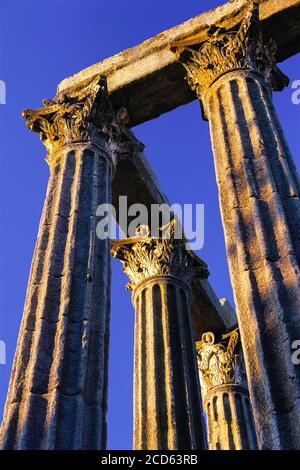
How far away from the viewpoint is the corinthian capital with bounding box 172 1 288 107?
11.2m

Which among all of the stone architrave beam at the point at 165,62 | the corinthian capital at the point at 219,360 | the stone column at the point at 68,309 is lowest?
the stone column at the point at 68,309

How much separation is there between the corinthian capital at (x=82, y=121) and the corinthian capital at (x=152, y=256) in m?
3.63

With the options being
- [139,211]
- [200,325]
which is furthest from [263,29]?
[200,325]

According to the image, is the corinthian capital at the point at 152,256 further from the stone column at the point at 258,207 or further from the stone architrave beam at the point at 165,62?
the stone column at the point at 258,207

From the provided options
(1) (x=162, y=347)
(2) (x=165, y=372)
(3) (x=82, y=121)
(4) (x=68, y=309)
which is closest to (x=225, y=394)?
(1) (x=162, y=347)

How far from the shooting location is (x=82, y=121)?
40.2 feet

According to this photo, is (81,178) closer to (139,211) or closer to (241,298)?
(241,298)

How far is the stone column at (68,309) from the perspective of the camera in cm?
714

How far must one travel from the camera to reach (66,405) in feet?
24.1

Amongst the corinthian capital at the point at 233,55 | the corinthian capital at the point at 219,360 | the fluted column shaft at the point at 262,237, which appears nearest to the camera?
the fluted column shaft at the point at 262,237

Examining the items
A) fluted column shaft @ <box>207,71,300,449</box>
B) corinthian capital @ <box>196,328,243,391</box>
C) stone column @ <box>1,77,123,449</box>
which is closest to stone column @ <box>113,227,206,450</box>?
corinthian capital @ <box>196,328,243,391</box>

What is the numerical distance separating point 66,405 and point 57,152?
5784mm

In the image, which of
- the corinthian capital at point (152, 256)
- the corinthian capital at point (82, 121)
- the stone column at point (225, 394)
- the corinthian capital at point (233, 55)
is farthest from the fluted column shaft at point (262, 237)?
the stone column at point (225, 394)

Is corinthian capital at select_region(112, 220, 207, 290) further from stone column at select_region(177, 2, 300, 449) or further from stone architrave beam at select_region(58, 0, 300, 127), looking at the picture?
stone column at select_region(177, 2, 300, 449)
